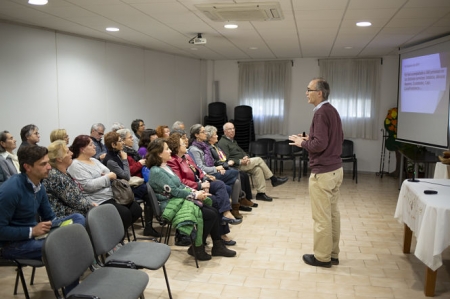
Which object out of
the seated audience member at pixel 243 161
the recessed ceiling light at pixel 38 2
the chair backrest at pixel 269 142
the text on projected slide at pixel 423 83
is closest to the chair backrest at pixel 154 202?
the recessed ceiling light at pixel 38 2

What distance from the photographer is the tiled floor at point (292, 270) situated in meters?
3.48

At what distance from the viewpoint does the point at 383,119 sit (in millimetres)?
9414

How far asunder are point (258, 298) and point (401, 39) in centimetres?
502

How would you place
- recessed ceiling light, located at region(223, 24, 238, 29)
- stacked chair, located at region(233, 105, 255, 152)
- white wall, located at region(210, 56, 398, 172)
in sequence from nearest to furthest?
recessed ceiling light, located at region(223, 24, 238, 29) < white wall, located at region(210, 56, 398, 172) < stacked chair, located at region(233, 105, 255, 152)

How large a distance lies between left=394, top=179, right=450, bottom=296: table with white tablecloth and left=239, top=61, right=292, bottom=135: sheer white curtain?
6.20 metres

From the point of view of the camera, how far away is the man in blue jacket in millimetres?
2762

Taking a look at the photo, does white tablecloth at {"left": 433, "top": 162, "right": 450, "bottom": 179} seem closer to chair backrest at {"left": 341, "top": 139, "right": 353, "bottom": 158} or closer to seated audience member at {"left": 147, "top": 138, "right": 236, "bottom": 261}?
seated audience member at {"left": 147, "top": 138, "right": 236, "bottom": 261}

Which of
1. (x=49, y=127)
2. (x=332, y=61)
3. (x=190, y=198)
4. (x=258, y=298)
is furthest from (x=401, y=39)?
(x=49, y=127)

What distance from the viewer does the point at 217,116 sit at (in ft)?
32.5

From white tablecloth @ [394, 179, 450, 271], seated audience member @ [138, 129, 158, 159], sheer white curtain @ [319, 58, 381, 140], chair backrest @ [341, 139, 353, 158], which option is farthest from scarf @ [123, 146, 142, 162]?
sheer white curtain @ [319, 58, 381, 140]

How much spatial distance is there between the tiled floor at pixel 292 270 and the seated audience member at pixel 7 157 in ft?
3.14

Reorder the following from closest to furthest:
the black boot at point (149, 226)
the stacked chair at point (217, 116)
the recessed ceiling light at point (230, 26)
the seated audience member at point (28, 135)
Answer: the seated audience member at point (28, 135) → the black boot at point (149, 226) → the recessed ceiling light at point (230, 26) → the stacked chair at point (217, 116)

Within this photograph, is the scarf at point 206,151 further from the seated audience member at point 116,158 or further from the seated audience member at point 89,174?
the seated audience member at point 89,174

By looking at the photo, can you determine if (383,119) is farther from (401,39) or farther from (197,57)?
(197,57)
